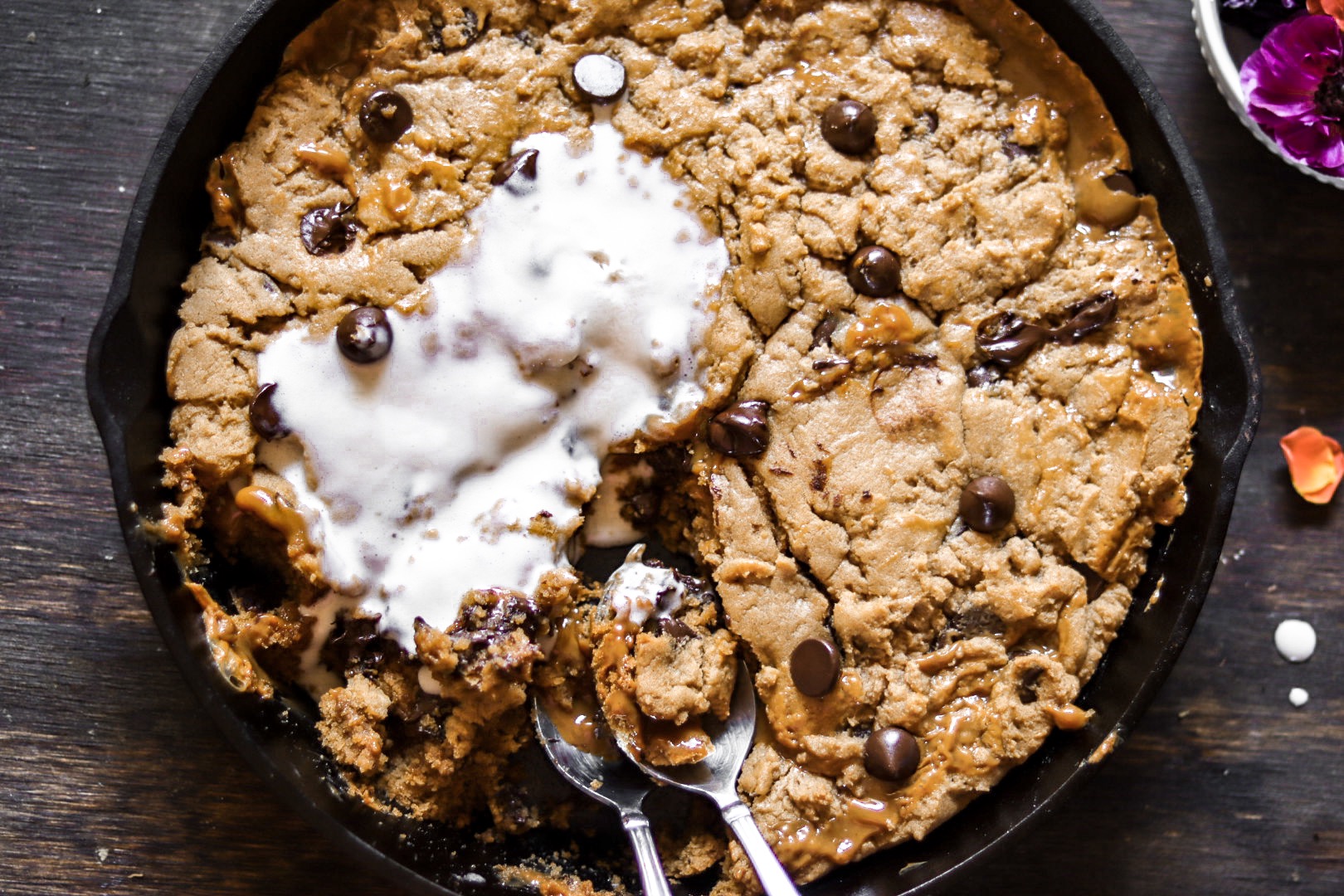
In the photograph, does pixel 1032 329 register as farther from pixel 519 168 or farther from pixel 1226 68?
pixel 519 168

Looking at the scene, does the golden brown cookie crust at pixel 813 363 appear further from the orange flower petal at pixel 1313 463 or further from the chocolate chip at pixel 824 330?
the orange flower petal at pixel 1313 463

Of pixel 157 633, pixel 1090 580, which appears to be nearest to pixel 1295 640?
pixel 1090 580

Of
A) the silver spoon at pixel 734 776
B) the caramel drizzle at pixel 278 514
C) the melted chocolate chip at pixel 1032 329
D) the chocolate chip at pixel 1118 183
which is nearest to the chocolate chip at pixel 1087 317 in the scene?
the melted chocolate chip at pixel 1032 329

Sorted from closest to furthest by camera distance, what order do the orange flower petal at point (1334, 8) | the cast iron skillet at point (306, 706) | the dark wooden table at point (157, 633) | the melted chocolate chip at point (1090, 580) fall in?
the cast iron skillet at point (306, 706) → the melted chocolate chip at point (1090, 580) → the orange flower petal at point (1334, 8) → the dark wooden table at point (157, 633)

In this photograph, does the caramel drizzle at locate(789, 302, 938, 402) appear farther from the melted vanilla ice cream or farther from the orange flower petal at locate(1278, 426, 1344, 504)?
the orange flower petal at locate(1278, 426, 1344, 504)

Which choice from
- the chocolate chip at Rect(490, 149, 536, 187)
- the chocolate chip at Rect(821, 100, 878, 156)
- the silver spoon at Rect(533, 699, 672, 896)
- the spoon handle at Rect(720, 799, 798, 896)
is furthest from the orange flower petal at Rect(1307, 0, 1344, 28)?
the silver spoon at Rect(533, 699, 672, 896)

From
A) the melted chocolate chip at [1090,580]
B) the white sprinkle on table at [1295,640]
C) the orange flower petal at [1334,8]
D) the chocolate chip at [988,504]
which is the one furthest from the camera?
the white sprinkle on table at [1295,640]

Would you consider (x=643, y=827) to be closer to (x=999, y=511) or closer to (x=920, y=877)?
(x=920, y=877)
